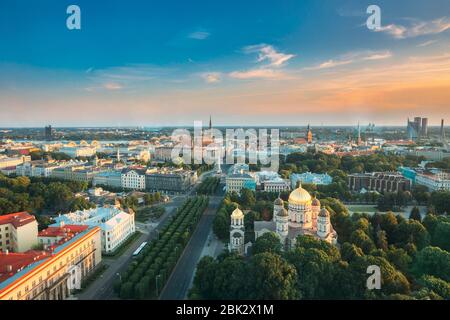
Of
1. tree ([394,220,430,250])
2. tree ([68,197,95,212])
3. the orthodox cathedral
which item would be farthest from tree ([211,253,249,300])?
tree ([68,197,95,212])

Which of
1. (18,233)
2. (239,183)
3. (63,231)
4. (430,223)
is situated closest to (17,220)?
(18,233)

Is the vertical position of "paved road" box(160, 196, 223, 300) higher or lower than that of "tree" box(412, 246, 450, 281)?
lower

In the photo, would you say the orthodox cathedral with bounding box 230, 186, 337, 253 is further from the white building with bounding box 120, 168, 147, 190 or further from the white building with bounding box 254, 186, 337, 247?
the white building with bounding box 120, 168, 147, 190

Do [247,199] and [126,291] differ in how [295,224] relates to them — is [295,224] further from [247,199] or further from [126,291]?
[126,291]

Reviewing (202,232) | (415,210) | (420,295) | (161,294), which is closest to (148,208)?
(202,232)
